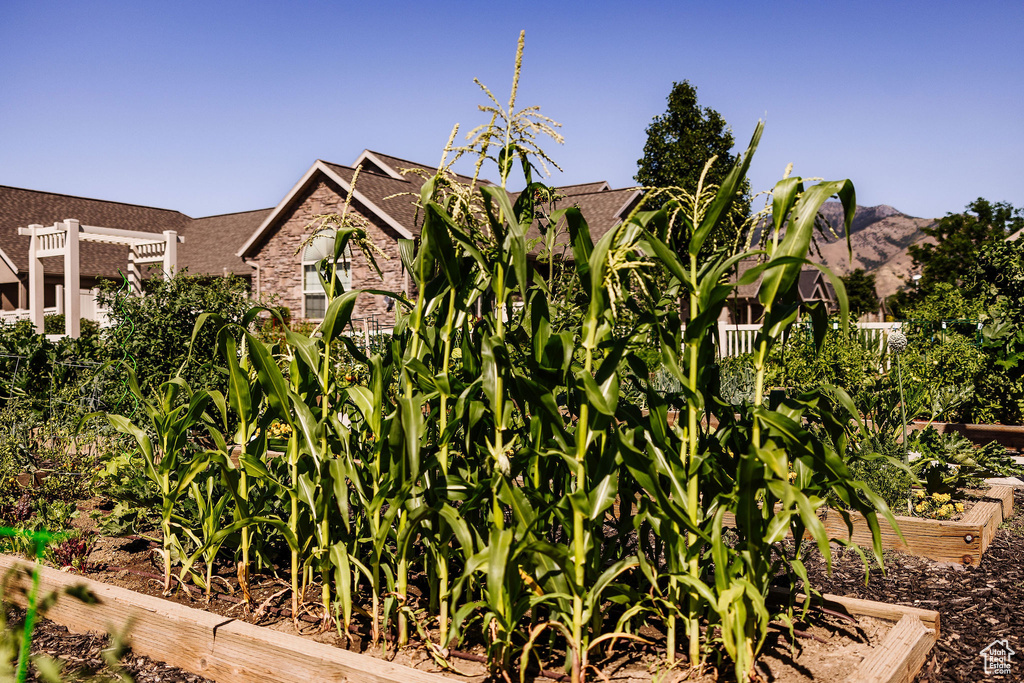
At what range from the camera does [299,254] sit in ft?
66.5

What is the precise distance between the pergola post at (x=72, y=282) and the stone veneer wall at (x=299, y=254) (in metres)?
5.04

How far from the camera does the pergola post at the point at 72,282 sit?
13523 millimetres

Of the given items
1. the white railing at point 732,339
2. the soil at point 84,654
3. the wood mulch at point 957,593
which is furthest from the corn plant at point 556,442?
the white railing at point 732,339

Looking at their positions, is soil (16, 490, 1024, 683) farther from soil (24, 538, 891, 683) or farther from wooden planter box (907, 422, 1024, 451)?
wooden planter box (907, 422, 1024, 451)

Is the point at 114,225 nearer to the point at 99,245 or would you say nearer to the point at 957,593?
the point at 99,245

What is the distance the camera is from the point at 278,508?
389 centimetres

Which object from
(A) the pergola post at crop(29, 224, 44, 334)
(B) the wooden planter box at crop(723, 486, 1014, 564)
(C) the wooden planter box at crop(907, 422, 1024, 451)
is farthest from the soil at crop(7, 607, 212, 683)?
(A) the pergola post at crop(29, 224, 44, 334)

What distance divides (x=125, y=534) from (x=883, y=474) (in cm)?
450

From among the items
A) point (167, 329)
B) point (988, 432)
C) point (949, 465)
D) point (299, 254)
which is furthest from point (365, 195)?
point (949, 465)

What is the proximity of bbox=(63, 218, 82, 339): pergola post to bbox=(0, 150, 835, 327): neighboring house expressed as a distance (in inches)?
138

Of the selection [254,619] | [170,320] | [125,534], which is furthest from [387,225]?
[254,619]

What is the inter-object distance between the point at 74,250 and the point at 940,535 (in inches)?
592

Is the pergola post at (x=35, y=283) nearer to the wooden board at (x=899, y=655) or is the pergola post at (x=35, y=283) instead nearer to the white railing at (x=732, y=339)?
the white railing at (x=732, y=339)

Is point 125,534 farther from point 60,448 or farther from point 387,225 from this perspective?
point 387,225
